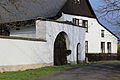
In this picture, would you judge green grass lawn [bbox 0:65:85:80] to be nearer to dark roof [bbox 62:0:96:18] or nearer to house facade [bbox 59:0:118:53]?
dark roof [bbox 62:0:96:18]

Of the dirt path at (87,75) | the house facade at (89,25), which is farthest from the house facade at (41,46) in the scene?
the house facade at (89,25)

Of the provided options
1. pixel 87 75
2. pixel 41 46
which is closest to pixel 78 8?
pixel 41 46

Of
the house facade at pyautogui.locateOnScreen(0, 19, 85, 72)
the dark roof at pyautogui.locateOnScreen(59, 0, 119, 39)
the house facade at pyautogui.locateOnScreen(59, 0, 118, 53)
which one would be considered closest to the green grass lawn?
the house facade at pyautogui.locateOnScreen(0, 19, 85, 72)

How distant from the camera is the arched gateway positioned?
96.9 feet

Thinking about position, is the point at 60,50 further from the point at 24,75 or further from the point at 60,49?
the point at 24,75

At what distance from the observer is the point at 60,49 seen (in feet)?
99.3

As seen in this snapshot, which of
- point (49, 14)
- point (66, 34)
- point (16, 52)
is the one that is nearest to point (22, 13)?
point (49, 14)

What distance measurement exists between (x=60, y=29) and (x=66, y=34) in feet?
5.02

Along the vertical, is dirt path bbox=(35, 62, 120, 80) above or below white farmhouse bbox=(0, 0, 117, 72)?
below

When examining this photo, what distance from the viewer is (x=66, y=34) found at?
103 ft

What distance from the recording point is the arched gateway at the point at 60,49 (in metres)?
29.5

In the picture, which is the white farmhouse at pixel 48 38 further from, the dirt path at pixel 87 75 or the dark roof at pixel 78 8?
the dirt path at pixel 87 75

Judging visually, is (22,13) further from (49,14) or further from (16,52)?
(16,52)

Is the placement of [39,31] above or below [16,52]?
above
